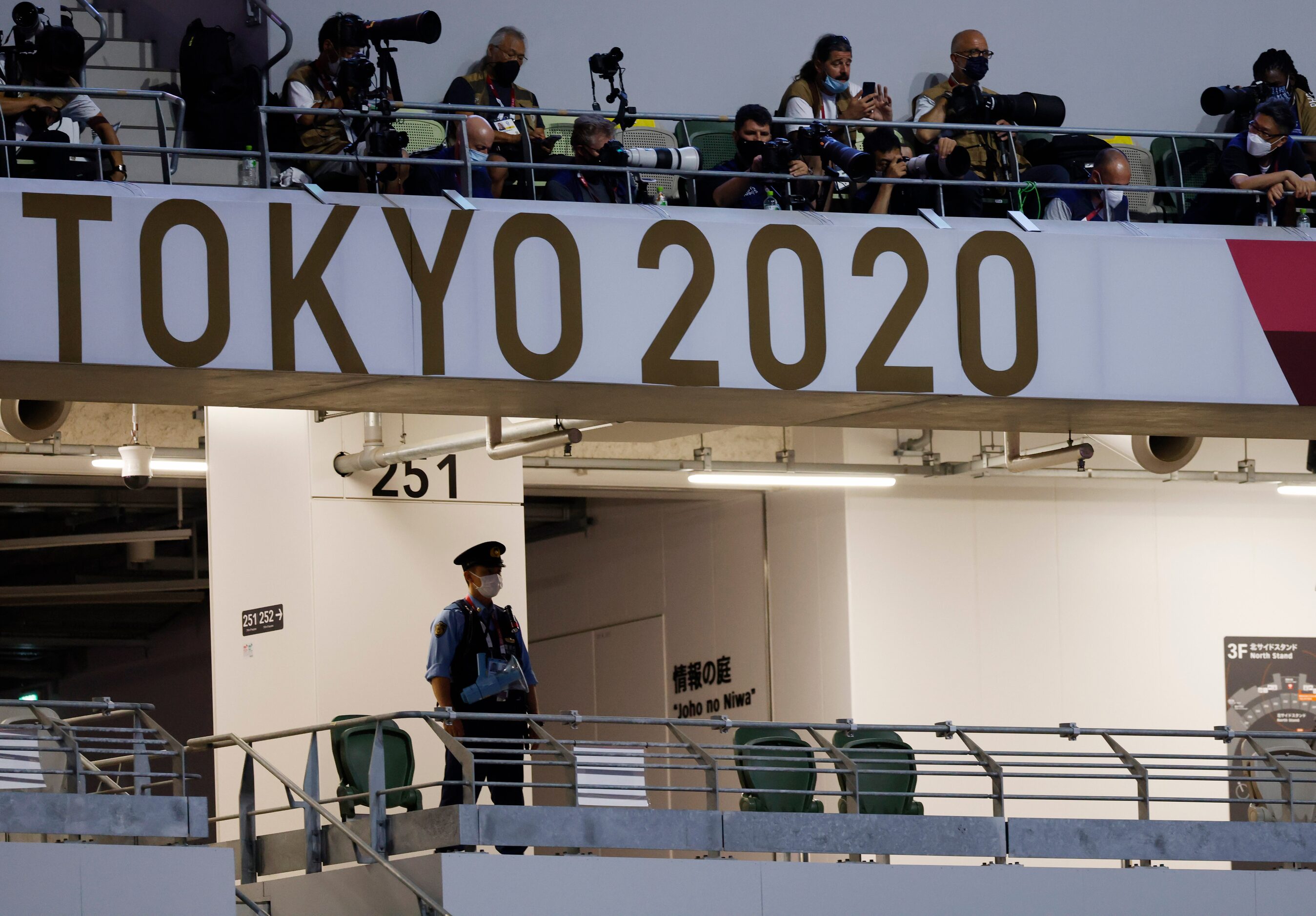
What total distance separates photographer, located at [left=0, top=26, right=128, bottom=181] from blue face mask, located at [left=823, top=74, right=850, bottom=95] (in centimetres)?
400

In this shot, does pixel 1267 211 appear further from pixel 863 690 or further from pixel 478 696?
pixel 863 690

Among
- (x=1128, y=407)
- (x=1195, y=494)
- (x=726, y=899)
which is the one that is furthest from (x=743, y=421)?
(x=1195, y=494)

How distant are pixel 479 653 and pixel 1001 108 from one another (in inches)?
180

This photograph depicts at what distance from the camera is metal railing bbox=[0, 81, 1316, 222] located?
8883 millimetres

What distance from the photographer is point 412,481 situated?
12477 mm

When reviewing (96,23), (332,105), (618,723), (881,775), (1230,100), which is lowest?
(881,775)

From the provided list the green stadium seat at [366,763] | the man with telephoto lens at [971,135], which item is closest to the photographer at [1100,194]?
the man with telephoto lens at [971,135]

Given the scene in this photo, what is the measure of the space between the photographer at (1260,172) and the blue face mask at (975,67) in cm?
152

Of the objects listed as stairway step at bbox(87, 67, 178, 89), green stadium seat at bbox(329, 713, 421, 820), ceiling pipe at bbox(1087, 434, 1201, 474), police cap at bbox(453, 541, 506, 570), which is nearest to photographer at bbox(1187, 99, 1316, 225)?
ceiling pipe at bbox(1087, 434, 1201, 474)

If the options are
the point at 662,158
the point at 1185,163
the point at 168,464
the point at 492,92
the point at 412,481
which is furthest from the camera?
the point at 168,464

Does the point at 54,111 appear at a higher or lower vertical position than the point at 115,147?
higher

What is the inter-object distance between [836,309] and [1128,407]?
1807 millimetres

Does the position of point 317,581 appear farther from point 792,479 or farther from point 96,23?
point 792,479

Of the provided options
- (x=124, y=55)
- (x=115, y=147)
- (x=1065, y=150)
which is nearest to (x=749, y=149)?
(x=1065, y=150)
